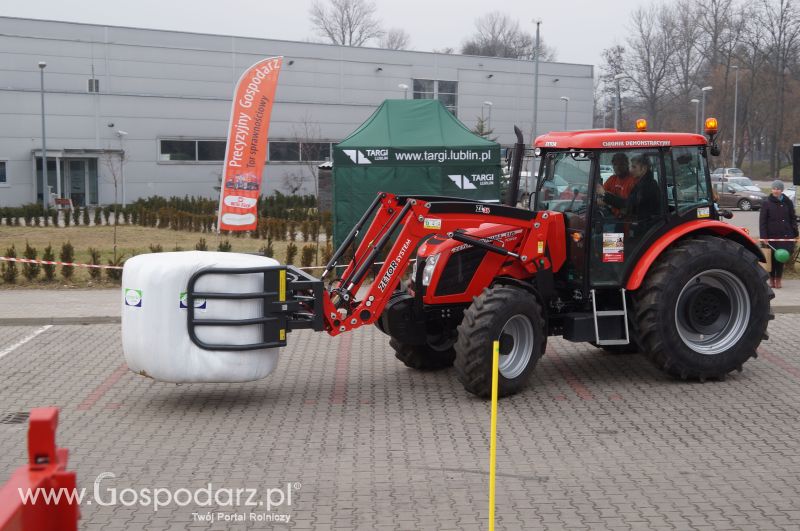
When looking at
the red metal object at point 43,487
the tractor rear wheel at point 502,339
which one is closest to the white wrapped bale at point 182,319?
the tractor rear wheel at point 502,339

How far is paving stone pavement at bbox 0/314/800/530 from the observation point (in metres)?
6.36

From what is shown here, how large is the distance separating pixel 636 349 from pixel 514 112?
55.9m

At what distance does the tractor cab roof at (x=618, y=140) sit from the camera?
31.2 feet

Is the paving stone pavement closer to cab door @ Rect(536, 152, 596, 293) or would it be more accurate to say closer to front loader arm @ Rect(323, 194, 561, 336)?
front loader arm @ Rect(323, 194, 561, 336)

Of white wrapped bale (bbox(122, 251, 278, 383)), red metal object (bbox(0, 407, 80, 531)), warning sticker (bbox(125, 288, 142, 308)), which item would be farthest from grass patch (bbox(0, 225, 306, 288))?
red metal object (bbox(0, 407, 80, 531))

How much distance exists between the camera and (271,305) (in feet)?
28.9

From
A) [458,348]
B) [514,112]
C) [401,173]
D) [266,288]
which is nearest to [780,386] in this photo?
[458,348]

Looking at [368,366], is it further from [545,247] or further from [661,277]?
[661,277]

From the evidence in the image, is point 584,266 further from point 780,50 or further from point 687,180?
point 780,50

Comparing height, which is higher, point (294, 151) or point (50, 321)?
point (294, 151)

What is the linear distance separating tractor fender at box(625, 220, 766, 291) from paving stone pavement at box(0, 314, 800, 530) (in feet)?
3.85

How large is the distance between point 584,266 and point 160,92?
159 ft

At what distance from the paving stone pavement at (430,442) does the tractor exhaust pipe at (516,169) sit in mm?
1941

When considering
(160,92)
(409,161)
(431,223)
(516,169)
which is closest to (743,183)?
(160,92)
